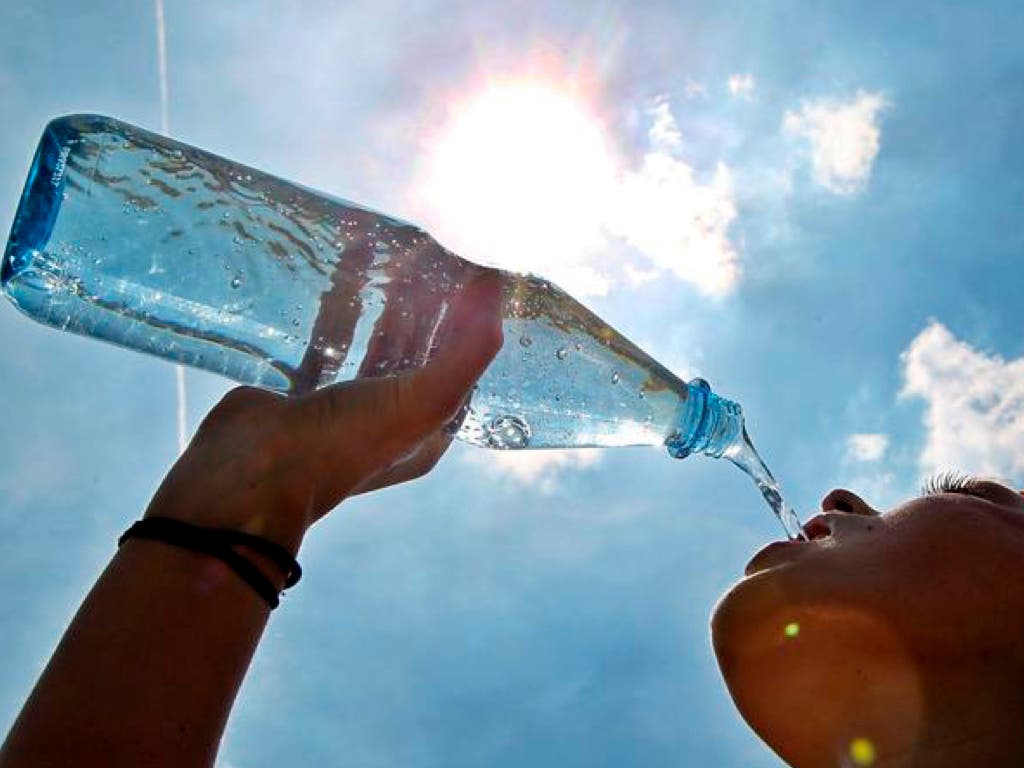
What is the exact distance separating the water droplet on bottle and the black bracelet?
134 centimetres

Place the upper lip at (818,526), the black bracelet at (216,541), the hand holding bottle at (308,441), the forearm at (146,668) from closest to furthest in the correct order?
the forearm at (146,668) → the black bracelet at (216,541) → the hand holding bottle at (308,441) → the upper lip at (818,526)

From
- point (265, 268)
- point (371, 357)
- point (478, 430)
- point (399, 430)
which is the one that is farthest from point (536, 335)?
point (399, 430)

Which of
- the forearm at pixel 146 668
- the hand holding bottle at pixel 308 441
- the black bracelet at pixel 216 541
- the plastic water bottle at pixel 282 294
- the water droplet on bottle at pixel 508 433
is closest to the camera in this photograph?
the forearm at pixel 146 668

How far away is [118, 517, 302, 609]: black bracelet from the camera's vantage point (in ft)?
4.85

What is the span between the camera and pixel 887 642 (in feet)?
6.59

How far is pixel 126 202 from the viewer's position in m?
2.60

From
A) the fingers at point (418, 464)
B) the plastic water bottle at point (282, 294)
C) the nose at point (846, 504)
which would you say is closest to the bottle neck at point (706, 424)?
the plastic water bottle at point (282, 294)

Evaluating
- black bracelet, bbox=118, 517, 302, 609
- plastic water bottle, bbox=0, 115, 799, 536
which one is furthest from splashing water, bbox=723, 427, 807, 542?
black bracelet, bbox=118, 517, 302, 609

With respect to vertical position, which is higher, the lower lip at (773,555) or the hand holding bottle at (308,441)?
the lower lip at (773,555)

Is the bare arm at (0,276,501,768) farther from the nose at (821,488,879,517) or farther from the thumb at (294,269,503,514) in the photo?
the nose at (821,488,879,517)

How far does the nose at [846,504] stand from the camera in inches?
98.5

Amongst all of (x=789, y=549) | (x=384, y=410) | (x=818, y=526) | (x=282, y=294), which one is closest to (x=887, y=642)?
(x=789, y=549)

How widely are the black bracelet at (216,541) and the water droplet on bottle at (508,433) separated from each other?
134 centimetres

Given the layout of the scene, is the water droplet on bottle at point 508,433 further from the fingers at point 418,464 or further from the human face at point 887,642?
the human face at point 887,642
